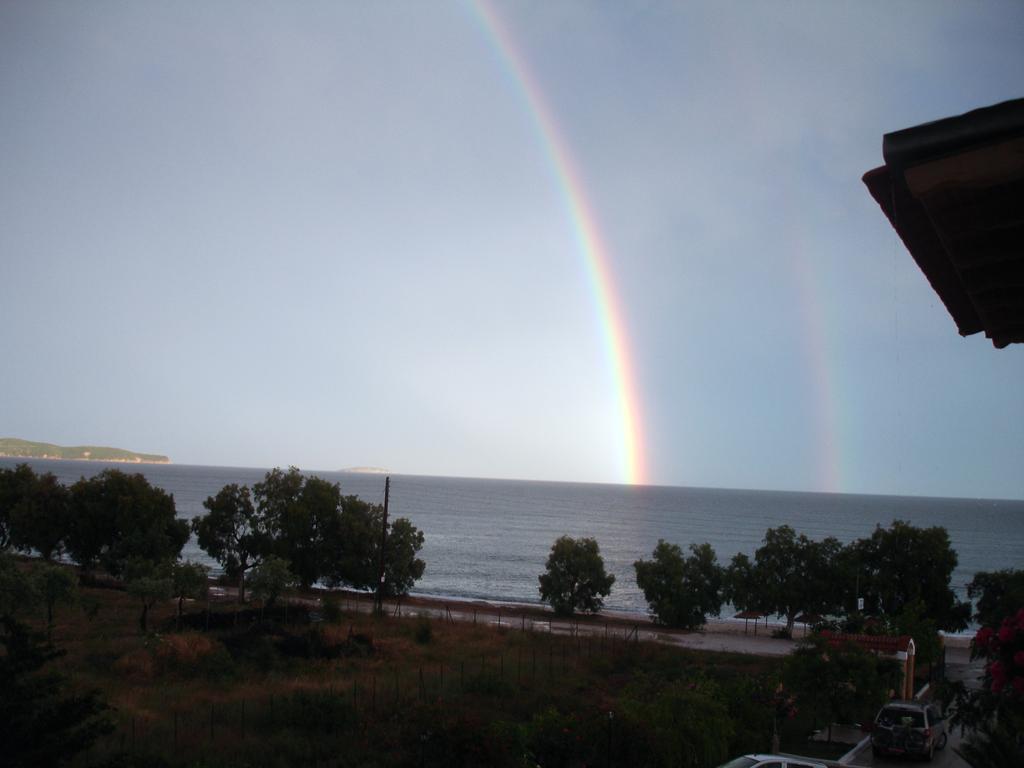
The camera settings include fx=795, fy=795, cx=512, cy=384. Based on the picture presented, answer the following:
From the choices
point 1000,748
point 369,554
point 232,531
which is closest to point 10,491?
point 232,531

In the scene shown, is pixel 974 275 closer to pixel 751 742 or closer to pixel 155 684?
pixel 751 742

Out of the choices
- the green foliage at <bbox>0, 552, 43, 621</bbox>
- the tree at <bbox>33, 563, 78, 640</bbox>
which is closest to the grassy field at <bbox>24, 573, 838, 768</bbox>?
the tree at <bbox>33, 563, 78, 640</bbox>

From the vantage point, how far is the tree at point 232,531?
177ft

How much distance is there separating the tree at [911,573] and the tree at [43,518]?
51.3 metres

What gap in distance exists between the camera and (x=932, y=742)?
19375 millimetres

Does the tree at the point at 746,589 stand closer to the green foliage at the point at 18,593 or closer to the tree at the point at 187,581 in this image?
the tree at the point at 187,581

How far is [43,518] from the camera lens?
54781 mm

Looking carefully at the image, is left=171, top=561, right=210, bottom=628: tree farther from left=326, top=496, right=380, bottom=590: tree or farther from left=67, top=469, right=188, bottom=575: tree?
left=326, top=496, right=380, bottom=590: tree

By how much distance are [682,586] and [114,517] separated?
36709 mm

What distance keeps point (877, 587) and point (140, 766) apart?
4130cm

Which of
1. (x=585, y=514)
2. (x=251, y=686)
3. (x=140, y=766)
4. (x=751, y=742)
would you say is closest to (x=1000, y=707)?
(x=140, y=766)

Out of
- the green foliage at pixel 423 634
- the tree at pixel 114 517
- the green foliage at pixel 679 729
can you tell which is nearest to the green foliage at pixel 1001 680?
the green foliage at pixel 679 729

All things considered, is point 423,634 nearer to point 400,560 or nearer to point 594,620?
point 594,620

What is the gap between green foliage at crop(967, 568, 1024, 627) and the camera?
11.3 metres
